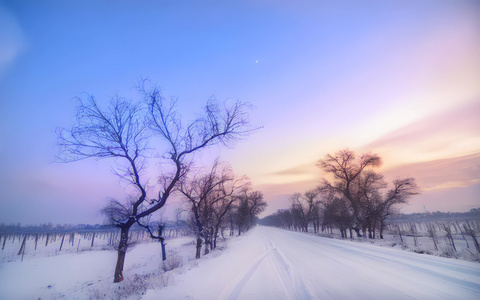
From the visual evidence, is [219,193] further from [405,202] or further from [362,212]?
[405,202]

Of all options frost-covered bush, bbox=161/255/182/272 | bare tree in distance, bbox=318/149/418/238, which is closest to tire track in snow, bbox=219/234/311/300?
frost-covered bush, bbox=161/255/182/272

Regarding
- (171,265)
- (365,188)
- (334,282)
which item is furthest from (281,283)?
(365,188)

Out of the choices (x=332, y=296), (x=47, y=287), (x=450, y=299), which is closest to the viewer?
(x=450, y=299)

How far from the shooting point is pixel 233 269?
8.00 m

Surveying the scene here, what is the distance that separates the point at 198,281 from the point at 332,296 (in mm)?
4626

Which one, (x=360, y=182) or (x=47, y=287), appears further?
(x=360, y=182)

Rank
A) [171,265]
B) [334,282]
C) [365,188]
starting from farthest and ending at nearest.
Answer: [365,188] → [171,265] → [334,282]

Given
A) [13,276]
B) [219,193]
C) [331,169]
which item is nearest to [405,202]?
[331,169]

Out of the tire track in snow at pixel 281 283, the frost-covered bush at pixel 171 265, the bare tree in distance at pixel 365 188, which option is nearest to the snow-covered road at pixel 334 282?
the tire track in snow at pixel 281 283

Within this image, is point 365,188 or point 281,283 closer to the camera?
point 281,283

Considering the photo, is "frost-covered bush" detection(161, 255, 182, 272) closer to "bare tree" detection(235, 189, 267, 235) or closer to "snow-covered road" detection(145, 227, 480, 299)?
"snow-covered road" detection(145, 227, 480, 299)

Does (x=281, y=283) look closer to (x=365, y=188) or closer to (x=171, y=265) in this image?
(x=171, y=265)

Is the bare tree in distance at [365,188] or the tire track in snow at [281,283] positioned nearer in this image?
the tire track in snow at [281,283]

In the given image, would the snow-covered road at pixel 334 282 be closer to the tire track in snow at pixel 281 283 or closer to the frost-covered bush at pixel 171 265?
the tire track in snow at pixel 281 283
